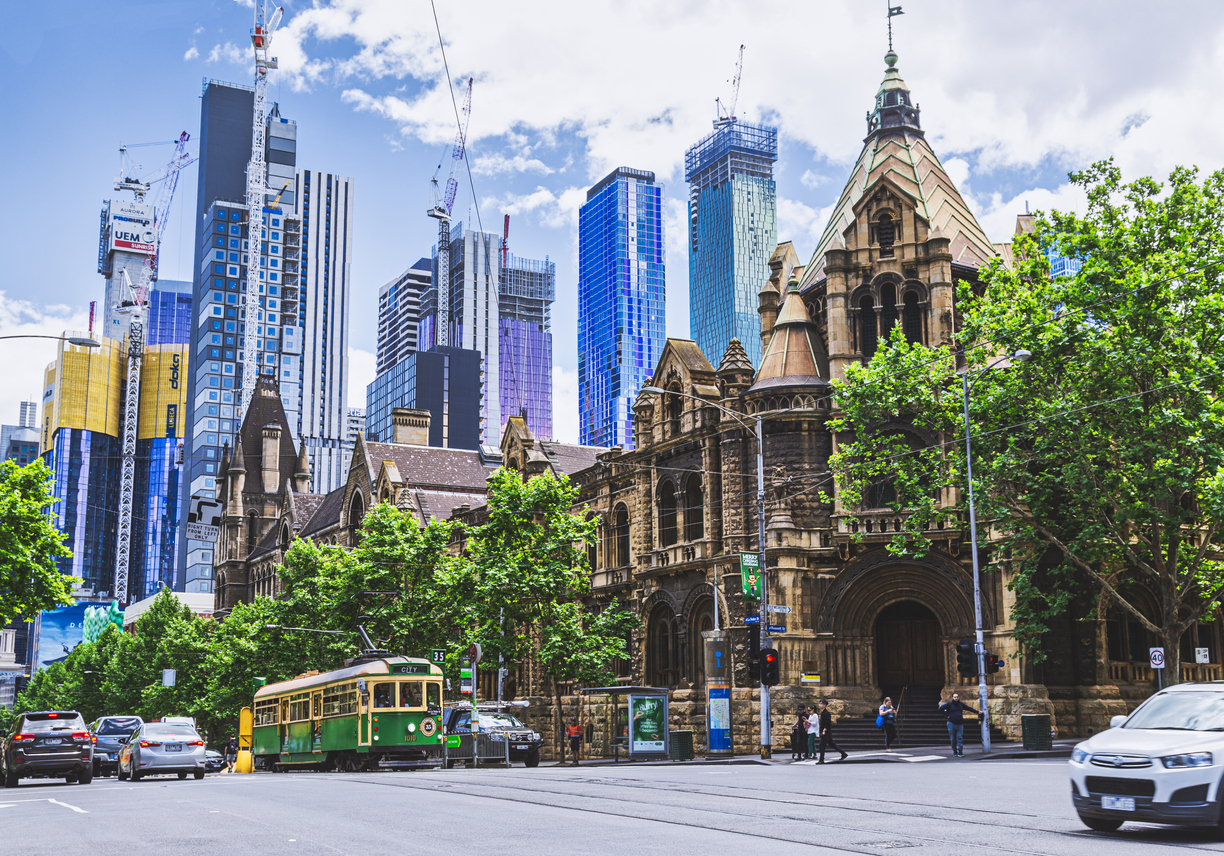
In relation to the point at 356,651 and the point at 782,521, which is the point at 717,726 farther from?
the point at 356,651

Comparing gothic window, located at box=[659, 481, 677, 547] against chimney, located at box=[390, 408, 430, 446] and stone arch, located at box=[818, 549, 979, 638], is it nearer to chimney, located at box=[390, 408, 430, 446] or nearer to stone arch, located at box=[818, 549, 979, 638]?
stone arch, located at box=[818, 549, 979, 638]

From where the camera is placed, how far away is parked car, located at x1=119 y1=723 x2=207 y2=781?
98.2 feet

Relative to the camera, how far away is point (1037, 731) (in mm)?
30750

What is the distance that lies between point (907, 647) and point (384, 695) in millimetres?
17682

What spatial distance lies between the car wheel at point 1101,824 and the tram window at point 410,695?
2466 cm

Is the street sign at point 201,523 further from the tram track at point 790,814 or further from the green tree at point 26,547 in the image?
the tram track at point 790,814

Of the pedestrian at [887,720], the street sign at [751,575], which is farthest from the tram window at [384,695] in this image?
the pedestrian at [887,720]

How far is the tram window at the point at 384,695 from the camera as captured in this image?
34625mm

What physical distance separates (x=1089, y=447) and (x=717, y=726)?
46.4ft

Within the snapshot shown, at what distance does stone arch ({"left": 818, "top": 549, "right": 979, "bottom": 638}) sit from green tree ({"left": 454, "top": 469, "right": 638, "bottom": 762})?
9.65 metres

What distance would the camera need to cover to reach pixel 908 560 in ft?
129

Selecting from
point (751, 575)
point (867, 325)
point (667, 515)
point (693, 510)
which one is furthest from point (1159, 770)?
point (667, 515)

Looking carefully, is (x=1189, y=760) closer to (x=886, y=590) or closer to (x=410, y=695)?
(x=410, y=695)

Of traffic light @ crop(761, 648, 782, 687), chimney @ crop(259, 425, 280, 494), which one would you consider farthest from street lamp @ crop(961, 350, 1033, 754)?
chimney @ crop(259, 425, 280, 494)
